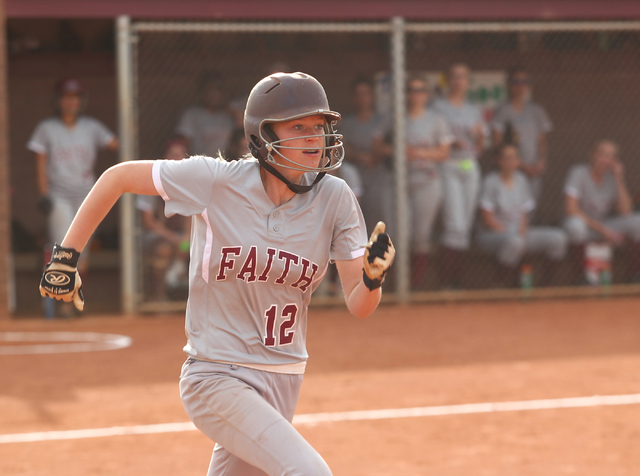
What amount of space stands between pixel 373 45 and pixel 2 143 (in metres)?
5.09

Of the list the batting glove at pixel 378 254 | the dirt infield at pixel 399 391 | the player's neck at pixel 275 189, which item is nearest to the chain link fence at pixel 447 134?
the dirt infield at pixel 399 391

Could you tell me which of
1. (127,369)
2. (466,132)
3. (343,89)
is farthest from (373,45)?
(127,369)

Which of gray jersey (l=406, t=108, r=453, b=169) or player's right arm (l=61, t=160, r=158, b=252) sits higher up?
gray jersey (l=406, t=108, r=453, b=169)

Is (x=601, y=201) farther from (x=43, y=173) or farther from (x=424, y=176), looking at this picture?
(x=43, y=173)

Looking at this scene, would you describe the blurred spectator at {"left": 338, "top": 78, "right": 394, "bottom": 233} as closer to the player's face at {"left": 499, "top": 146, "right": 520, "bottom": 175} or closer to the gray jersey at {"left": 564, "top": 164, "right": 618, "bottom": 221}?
the player's face at {"left": 499, "top": 146, "right": 520, "bottom": 175}

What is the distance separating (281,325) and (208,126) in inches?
248

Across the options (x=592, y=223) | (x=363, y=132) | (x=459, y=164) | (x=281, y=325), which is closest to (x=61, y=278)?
(x=281, y=325)

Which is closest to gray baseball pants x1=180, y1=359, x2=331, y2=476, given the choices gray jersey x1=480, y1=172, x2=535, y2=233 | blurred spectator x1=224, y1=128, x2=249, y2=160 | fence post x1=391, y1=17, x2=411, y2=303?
blurred spectator x1=224, y1=128, x2=249, y2=160

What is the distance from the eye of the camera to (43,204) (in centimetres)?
824

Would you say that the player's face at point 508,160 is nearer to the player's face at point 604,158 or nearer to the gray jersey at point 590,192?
the gray jersey at point 590,192

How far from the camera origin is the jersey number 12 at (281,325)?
8.73 feet

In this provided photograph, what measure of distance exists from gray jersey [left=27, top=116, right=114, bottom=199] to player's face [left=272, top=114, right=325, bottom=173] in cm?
614

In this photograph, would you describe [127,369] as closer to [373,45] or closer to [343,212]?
[343,212]

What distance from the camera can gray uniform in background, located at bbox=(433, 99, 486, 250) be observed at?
8938 mm
